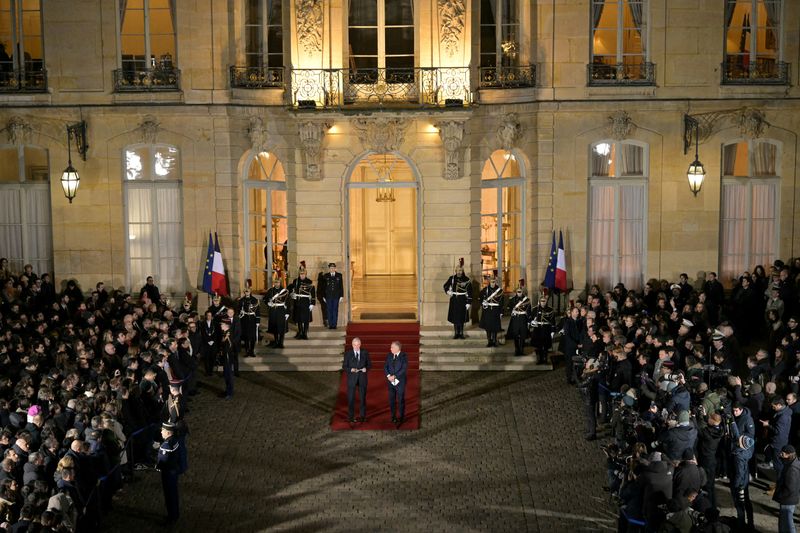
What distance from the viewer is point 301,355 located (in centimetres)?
2395

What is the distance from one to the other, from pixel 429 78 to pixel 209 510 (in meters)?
12.5

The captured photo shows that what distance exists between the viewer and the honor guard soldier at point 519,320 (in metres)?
23.3

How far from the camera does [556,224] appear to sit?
25.4 meters

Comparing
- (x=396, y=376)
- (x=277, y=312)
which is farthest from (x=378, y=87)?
(x=396, y=376)

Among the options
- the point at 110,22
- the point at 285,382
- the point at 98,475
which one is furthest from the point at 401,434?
the point at 110,22

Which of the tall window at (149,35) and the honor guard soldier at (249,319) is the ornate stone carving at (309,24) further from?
the honor guard soldier at (249,319)

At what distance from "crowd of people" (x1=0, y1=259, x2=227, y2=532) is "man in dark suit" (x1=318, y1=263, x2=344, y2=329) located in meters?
2.83

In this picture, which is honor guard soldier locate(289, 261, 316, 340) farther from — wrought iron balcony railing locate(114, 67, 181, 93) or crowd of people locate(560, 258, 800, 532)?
crowd of people locate(560, 258, 800, 532)

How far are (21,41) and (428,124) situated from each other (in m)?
10.2

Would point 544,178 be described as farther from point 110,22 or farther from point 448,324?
point 110,22

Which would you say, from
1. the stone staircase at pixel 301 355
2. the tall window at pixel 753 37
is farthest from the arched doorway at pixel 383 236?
the tall window at pixel 753 37

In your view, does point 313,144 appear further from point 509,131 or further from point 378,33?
point 509,131

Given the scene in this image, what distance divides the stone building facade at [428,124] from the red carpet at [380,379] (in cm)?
123

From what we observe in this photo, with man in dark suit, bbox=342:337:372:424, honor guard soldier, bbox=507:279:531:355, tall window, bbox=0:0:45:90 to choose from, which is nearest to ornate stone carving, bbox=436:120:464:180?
honor guard soldier, bbox=507:279:531:355
